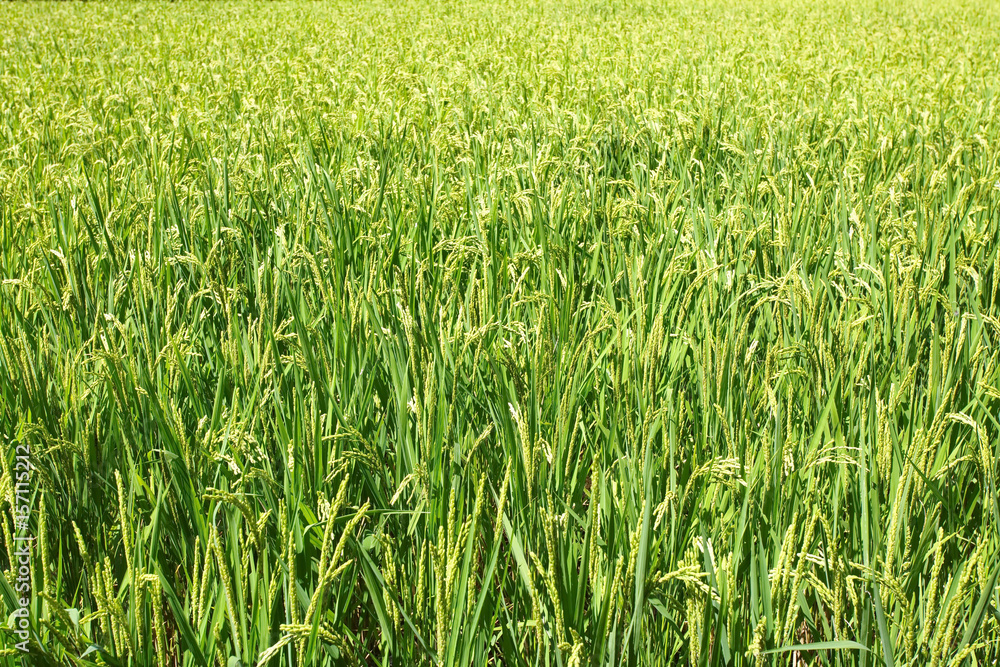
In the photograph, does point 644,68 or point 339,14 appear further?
point 339,14

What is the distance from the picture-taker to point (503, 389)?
1.50 meters

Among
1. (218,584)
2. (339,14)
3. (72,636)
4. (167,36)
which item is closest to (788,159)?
(218,584)

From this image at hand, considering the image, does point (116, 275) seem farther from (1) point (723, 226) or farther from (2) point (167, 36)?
(2) point (167, 36)

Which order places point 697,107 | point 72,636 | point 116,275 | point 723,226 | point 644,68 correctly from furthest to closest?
point 644,68 → point 697,107 → point 723,226 → point 116,275 → point 72,636

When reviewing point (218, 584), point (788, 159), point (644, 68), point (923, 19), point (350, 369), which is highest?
point (923, 19)

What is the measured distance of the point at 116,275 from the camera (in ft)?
6.70

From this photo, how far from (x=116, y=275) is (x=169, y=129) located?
91.4 inches

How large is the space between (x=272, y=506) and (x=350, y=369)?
0.41 m

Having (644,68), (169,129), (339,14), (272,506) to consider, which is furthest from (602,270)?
(339,14)

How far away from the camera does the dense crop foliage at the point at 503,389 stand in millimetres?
987

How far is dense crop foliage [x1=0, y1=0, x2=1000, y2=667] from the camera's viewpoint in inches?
38.9

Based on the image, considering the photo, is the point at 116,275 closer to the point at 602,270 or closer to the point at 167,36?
the point at 602,270

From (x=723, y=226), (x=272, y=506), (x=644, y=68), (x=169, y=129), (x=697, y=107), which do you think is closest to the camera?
(x=272, y=506)

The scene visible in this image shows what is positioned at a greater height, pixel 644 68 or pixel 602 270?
pixel 644 68
